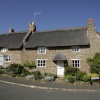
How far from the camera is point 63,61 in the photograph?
105ft

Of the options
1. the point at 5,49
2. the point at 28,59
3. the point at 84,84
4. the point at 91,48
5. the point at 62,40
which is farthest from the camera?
the point at 5,49

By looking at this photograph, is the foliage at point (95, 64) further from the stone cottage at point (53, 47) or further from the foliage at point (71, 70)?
the foliage at point (71, 70)

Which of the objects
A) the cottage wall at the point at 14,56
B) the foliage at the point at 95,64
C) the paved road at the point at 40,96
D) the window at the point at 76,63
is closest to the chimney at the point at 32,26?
the cottage wall at the point at 14,56

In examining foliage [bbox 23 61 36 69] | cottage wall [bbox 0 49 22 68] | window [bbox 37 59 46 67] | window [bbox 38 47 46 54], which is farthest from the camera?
cottage wall [bbox 0 49 22 68]

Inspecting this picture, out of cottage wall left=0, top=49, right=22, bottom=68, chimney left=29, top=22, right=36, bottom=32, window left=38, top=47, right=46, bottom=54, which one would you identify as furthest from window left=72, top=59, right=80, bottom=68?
chimney left=29, top=22, right=36, bottom=32

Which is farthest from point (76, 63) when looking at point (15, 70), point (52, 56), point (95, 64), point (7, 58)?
point (7, 58)

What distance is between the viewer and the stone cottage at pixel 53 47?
30719 millimetres

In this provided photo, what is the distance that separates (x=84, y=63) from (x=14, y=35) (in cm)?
1564

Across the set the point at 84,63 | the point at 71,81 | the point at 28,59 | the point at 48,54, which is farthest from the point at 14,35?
the point at 71,81

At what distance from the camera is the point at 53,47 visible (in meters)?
32.9

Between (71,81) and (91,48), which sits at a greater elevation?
(91,48)

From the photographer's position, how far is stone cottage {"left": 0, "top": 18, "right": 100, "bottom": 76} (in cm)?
3072

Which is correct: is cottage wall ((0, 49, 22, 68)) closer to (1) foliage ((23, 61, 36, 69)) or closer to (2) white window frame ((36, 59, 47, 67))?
(1) foliage ((23, 61, 36, 69))

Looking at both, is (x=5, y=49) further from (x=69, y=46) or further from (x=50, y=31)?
(x=69, y=46)
